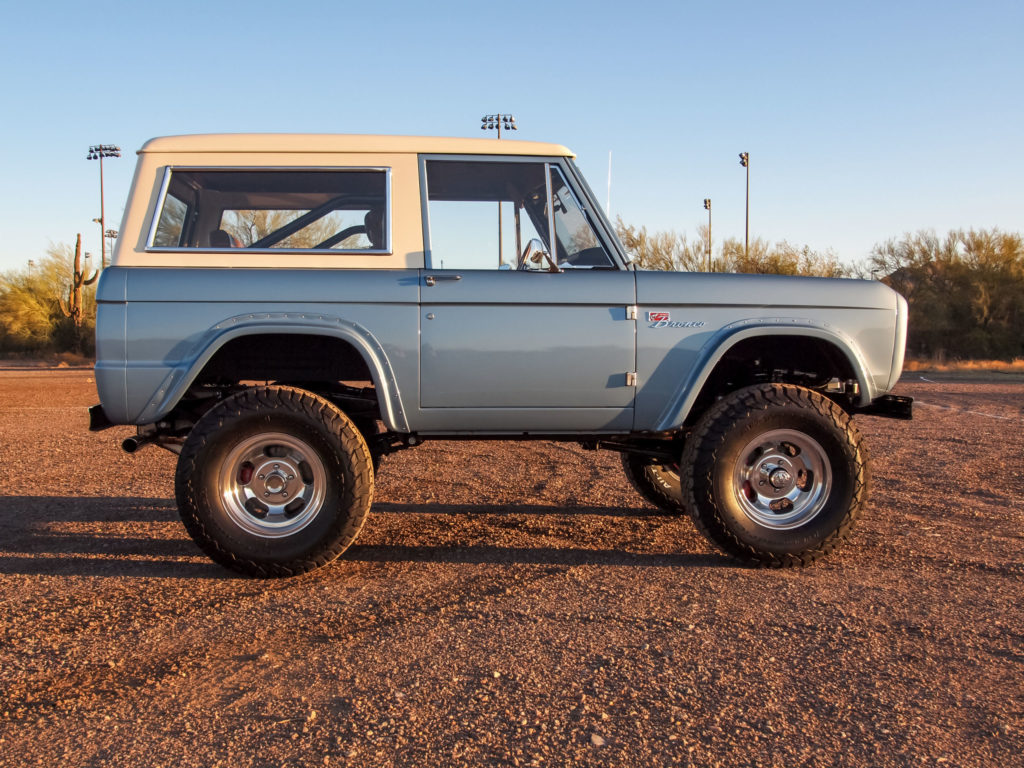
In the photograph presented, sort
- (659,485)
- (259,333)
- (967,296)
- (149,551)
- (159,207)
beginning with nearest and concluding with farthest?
(259,333) → (159,207) → (149,551) → (659,485) → (967,296)

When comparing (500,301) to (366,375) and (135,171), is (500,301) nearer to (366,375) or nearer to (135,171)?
(366,375)

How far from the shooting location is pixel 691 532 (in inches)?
214

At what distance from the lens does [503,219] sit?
5.00m

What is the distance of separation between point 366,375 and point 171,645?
6.17 ft

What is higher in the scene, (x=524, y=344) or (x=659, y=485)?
(x=524, y=344)

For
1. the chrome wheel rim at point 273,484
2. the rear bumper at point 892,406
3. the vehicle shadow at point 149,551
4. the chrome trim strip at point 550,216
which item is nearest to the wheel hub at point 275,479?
the chrome wheel rim at point 273,484

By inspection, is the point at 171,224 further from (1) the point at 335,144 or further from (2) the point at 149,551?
(2) the point at 149,551

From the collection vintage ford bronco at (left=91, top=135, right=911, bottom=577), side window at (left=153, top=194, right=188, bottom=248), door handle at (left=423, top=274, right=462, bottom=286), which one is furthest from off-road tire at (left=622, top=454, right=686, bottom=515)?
side window at (left=153, top=194, right=188, bottom=248)

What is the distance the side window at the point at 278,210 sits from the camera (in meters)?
4.68

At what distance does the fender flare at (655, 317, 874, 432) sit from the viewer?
14.9ft

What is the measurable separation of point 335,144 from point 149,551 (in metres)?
2.67

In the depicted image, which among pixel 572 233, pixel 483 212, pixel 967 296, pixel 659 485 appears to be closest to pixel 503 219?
pixel 483 212

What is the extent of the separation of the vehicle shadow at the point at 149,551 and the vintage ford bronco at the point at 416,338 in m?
0.43

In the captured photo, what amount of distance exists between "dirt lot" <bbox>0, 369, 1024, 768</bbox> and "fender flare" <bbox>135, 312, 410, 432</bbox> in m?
0.95
